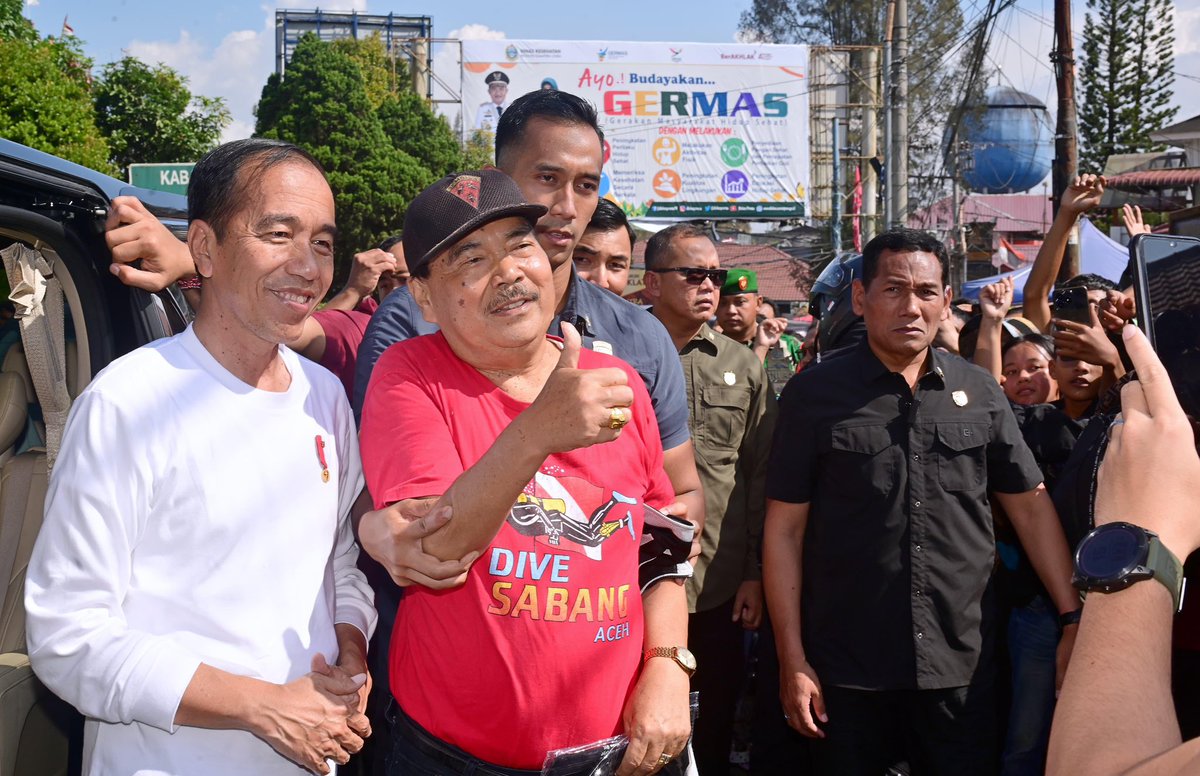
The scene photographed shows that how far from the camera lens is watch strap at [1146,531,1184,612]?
140 centimetres

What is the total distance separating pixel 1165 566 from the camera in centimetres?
141

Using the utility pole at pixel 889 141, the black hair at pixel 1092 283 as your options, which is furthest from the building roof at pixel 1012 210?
the black hair at pixel 1092 283

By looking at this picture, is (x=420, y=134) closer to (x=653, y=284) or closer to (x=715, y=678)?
(x=653, y=284)

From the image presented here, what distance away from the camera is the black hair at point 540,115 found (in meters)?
2.91

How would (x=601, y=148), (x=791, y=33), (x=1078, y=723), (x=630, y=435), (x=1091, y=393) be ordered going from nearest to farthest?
1. (x=1078, y=723)
2. (x=630, y=435)
3. (x=601, y=148)
4. (x=1091, y=393)
5. (x=791, y=33)

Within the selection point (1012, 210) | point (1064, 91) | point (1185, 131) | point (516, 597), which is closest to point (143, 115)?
point (1064, 91)

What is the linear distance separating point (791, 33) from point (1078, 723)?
4112cm

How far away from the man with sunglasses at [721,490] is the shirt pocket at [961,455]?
1.01 meters

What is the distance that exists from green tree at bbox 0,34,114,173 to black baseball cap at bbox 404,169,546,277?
14.3 m

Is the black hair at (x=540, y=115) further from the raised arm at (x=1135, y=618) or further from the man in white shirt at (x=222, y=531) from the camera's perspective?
the raised arm at (x=1135, y=618)

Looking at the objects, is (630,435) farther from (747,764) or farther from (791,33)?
(791,33)

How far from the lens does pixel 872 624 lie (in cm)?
338

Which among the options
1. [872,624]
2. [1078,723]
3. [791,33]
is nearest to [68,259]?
[1078,723]

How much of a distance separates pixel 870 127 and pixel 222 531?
34107mm
